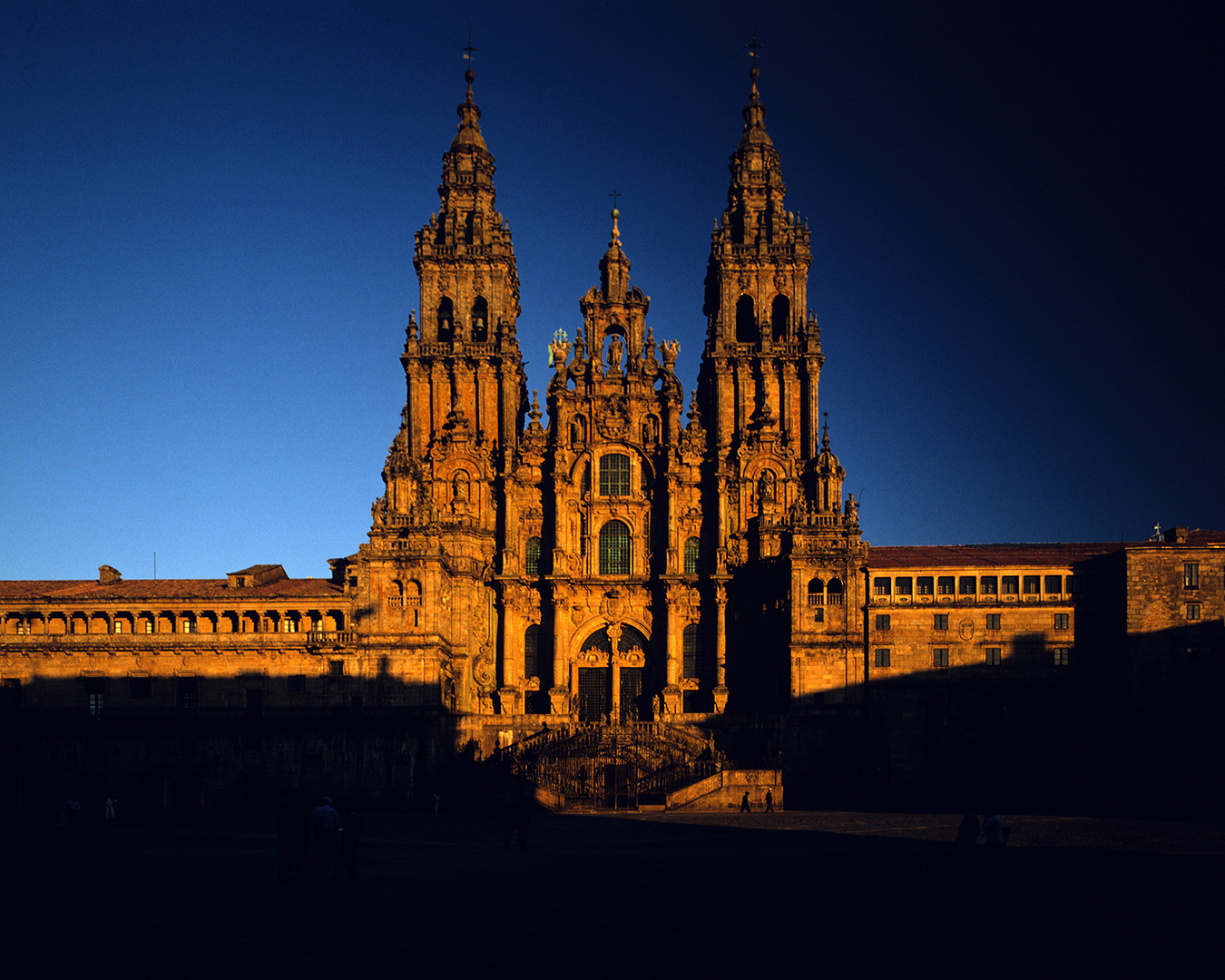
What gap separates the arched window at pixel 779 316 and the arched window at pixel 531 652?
24.7m

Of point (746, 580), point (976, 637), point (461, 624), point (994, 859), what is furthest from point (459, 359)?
point (994, 859)

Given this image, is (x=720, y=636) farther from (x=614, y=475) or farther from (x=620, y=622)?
(x=614, y=475)

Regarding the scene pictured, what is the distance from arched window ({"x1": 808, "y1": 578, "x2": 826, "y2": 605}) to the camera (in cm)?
7850

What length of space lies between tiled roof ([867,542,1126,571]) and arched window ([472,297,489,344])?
2885cm

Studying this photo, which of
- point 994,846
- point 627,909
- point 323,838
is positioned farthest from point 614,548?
point 627,909

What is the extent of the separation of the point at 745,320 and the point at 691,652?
22299 millimetres

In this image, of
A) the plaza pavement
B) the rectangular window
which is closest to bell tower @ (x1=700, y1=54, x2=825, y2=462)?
the rectangular window

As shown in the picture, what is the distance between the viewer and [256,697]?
77062 millimetres

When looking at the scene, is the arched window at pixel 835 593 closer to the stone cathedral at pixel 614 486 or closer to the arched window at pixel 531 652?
the stone cathedral at pixel 614 486

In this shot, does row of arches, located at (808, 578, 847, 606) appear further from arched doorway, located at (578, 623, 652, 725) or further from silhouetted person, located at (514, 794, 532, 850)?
silhouetted person, located at (514, 794, 532, 850)

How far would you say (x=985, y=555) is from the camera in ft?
270

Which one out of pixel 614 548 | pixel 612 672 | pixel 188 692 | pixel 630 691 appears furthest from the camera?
pixel 614 548

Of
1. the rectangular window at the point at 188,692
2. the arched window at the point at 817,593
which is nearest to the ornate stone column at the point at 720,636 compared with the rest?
the arched window at the point at 817,593

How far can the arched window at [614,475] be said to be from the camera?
86.0m
